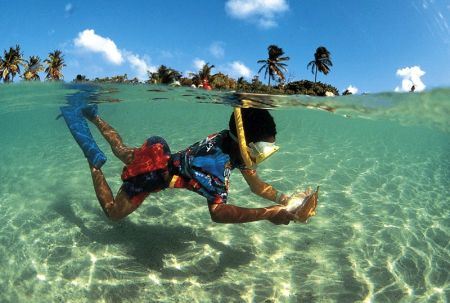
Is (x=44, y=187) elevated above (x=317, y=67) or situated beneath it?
situated beneath

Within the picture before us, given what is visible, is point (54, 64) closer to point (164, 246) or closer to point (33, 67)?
point (33, 67)

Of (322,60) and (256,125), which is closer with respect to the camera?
(256,125)

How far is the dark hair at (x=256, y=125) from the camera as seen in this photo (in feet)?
Result: 12.8

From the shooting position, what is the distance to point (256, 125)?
3924mm

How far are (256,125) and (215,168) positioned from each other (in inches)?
28.9

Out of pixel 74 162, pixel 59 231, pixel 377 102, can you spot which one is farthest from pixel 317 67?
pixel 59 231

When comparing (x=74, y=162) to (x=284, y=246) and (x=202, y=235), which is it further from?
(x=284, y=246)

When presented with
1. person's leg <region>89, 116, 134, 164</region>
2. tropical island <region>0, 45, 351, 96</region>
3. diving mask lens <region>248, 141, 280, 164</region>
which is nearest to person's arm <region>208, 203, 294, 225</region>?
diving mask lens <region>248, 141, 280, 164</region>

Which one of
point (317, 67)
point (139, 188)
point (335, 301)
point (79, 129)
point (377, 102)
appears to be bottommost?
point (335, 301)

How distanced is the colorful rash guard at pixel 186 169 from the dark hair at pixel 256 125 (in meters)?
0.40

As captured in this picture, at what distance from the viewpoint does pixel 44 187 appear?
855cm

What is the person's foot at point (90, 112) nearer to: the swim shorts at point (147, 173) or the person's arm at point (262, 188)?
the swim shorts at point (147, 173)

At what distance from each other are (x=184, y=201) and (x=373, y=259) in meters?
3.84

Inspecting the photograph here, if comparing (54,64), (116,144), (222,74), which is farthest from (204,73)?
(116,144)
